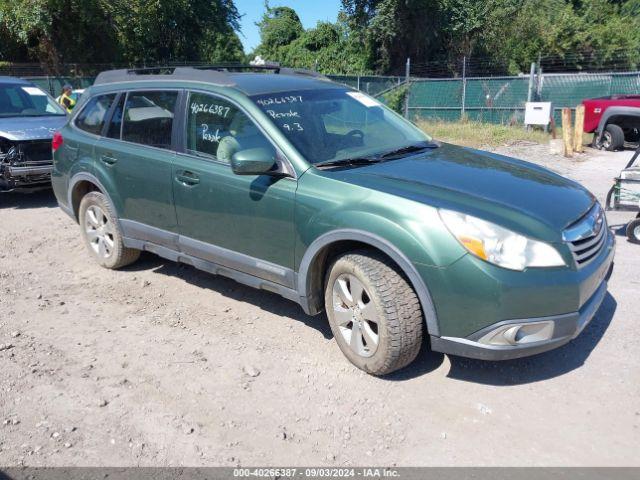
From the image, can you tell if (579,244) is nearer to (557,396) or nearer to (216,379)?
(557,396)

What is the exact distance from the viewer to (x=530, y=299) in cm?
321

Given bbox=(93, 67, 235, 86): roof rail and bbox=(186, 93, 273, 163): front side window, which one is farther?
bbox=(93, 67, 235, 86): roof rail

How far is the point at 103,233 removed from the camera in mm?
5754

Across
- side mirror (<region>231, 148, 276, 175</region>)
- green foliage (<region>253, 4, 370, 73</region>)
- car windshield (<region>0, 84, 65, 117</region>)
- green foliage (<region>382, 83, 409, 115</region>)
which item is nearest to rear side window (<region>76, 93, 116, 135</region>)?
side mirror (<region>231, 148, 276, 175</region>)

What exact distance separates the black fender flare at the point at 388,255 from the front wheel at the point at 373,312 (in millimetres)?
81

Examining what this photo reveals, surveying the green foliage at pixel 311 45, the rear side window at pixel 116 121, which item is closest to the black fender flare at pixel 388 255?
the rear side window at pixel 116 121

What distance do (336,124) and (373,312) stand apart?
1.66m

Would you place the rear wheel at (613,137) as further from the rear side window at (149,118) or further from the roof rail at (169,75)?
the rear side window at (149,118)

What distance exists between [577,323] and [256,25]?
47147mm

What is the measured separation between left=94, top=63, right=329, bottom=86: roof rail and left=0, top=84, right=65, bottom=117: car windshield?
14.3ft

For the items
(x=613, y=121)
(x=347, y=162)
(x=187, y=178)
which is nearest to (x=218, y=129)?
(x=187, y=178)

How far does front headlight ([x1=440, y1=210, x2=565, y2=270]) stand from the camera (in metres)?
3.21

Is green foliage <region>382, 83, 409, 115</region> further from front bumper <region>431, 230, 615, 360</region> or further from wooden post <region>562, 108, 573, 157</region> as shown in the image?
front bumper <region>431, 230, 615, 360</region>

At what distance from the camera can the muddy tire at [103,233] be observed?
554cm
